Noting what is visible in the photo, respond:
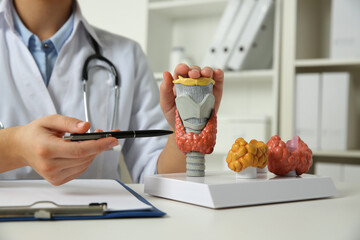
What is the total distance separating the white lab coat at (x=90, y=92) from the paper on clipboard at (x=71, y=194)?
0.32 metres

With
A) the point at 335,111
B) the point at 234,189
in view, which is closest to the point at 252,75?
the point at 335,111

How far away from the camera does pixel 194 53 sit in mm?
2277

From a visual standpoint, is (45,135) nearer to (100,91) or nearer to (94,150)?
(94,150)

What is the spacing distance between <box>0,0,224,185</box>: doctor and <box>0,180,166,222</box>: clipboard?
1.27 feet

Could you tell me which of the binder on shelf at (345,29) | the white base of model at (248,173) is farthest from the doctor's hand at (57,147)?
the binder on shelf at (345,29)

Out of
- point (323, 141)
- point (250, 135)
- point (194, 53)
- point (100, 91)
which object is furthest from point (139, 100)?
point (194, 53)

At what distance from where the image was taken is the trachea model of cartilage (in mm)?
676

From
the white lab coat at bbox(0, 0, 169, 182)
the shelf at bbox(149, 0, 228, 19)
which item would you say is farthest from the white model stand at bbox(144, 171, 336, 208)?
the shelf at bbox(149, 0, 228, 19)

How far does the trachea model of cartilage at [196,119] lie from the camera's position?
0.68m

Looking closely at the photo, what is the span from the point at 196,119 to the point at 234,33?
1273 millimetres

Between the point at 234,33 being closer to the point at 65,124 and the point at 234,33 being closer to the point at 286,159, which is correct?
the point at 286,159

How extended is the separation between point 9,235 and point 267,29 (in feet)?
5.52

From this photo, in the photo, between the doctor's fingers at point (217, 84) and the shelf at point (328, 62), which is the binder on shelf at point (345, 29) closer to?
the shelf at point (328, 62)

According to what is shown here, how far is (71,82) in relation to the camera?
3.53 feet
